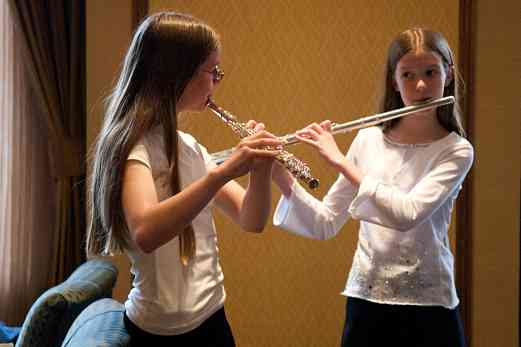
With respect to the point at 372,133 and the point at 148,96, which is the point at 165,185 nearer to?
the point at 148,96

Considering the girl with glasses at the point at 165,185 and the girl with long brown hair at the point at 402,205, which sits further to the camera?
the girl with long brown hair at the point at 402,205

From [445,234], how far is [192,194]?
2.58 feet

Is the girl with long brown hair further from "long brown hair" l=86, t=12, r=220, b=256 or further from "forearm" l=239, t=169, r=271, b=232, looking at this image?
"long brown hair" l=86, t=12, r=220, b=256

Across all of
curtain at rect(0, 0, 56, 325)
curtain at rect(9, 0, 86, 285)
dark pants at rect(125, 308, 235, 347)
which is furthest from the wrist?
curtain at rect(0, 0, 56, 325)

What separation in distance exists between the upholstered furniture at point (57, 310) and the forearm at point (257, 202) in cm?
76

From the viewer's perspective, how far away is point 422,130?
1.65 m

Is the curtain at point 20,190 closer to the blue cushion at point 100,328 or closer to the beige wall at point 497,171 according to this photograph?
the blue cushion at point 100,328

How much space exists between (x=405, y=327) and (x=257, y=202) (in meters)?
0.51

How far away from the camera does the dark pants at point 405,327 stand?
148 centimetres

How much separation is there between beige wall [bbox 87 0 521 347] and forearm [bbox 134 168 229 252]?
5.69ft

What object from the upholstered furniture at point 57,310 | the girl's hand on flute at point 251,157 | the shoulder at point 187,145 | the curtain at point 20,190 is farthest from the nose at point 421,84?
the curtain at point 20,190

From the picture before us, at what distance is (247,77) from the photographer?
2832 mm

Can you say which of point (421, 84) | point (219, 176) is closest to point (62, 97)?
point (421, 84)

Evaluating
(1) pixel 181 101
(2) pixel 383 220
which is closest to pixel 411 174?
(2) pixel 383 220
